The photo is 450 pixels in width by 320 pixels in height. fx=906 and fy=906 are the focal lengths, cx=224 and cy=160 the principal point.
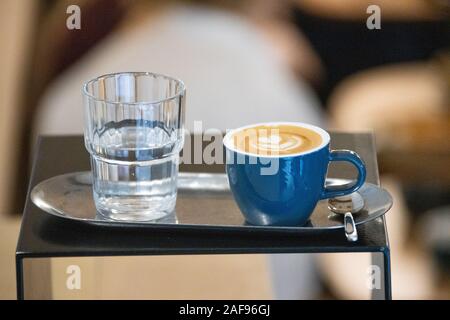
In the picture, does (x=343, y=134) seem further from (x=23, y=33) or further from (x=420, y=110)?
(x=23, y=33)

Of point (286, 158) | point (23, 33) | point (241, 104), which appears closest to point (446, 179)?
point (241, 104)

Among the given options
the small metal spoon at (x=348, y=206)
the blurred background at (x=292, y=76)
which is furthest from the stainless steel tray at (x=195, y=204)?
A: the blurred background at (x=292, y=76)

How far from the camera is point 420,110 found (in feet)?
4.68

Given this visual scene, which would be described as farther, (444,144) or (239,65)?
(444,144)

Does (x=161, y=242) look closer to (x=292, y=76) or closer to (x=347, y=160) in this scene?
(x=347, y=160)

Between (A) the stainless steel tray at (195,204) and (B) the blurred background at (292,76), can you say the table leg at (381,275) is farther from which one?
(B) the blurred background at (292,76)

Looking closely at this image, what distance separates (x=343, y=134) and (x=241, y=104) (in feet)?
1.17

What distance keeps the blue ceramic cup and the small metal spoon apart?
21 millimetres

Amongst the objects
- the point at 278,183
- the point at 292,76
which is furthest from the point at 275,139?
the point at 292,76

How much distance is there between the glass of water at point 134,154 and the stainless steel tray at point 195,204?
1 cm

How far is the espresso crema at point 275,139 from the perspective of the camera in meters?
0.61

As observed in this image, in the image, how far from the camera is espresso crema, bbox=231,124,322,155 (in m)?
0.61

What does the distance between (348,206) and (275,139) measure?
72 mm

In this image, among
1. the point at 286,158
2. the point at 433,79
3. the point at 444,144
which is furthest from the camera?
the point at 433,79
